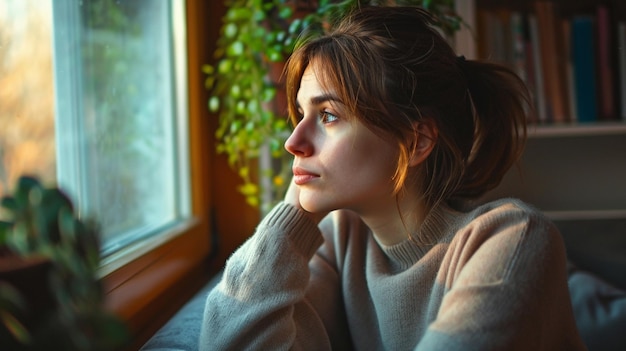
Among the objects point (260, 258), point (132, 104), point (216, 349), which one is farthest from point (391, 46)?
point (132, 104)

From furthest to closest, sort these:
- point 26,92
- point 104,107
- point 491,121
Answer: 1. point 104,107
2. point 491,121
3. point 26,92

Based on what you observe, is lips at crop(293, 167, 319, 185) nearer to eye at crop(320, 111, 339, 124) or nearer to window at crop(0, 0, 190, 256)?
eye at crop(320, 111, 339, 124)

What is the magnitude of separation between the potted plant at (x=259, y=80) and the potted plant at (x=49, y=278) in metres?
0.92

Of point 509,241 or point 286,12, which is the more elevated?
point 286,12

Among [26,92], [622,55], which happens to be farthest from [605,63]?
[26,92]

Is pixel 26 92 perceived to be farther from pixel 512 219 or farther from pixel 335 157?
pixel 512 219

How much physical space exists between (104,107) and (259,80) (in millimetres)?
427

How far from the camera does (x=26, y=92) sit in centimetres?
85

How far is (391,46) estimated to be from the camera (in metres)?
0.86

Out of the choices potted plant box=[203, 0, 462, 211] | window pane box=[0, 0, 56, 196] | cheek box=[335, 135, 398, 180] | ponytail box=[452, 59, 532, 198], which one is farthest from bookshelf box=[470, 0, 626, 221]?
window pane box=[0, 0, 56, 196]

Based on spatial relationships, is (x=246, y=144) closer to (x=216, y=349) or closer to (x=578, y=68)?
(x=216, y=349)

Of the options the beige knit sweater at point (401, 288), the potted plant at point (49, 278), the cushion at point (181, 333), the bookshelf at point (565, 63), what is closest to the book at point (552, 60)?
the bookshelf at point (565, 63)

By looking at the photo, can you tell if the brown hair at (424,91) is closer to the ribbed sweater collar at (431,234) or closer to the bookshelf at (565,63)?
the ribbed sweater collar at (431,234)

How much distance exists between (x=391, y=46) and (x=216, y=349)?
483 millimetres
